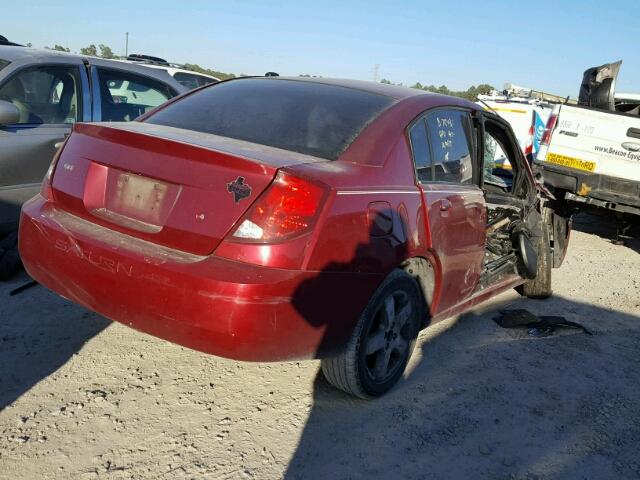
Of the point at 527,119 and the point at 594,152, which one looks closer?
the point at 594,152

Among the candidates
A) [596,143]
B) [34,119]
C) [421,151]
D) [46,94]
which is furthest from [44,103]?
[596,143]

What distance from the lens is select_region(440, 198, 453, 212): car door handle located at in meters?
3.37

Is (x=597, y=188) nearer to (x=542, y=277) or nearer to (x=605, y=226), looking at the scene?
(x=542, y=277)

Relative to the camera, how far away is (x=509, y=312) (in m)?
4.82

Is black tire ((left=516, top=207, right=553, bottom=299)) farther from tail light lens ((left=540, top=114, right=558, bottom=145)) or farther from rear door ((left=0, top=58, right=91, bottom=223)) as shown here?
rear door ((left=0, top=58, right=91, bottom=223))

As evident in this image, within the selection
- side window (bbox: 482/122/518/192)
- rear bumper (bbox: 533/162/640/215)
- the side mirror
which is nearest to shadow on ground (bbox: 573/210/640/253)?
rear bumper (bbox: 533/162/640/215)

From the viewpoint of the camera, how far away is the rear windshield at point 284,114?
3.02 m

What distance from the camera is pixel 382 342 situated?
3.20 metres

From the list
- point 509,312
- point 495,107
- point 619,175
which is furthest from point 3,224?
point 495,107

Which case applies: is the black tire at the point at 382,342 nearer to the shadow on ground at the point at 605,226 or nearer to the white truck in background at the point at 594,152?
the white truck in background at the point at 594,152

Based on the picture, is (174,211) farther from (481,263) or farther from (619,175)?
(619,175)

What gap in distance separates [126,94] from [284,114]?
3.32 meters

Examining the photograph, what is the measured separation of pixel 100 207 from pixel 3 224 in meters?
2.44

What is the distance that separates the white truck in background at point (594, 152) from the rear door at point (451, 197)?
371 cm
